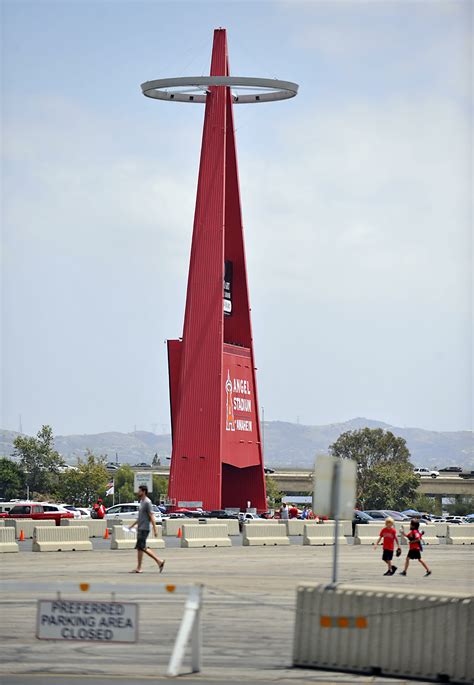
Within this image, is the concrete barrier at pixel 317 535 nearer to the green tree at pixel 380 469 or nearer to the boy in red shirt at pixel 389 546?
the boy in red shirt at pixel 389 546

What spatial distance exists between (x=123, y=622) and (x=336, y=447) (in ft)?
428

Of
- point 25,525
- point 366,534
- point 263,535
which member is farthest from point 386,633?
point 25,525

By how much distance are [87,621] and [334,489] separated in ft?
10.4

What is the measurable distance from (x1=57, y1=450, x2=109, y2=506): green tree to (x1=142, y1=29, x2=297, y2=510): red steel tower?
4794 centimetres

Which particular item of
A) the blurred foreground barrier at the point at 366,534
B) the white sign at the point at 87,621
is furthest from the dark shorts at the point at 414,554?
the white sign at the point at 87,621

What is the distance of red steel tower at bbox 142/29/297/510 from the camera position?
6594 cm

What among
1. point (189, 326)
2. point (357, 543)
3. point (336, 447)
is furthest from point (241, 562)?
point (336, 447)

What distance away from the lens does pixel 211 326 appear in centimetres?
6625

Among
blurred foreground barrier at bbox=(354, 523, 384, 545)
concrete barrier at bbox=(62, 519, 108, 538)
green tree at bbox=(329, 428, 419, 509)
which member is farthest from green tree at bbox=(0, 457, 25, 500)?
blurred foreground barrier at bbox=(354, 523, 384, 545)

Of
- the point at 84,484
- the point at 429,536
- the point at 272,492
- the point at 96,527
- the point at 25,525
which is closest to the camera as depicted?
the point at 25,525

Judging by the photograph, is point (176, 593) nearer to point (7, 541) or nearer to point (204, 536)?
point (7, 541)

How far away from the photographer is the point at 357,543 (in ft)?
129

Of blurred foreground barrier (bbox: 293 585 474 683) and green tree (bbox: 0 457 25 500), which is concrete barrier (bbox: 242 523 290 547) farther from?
green tree (bbox: 0 457 25 500)

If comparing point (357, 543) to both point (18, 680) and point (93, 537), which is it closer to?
point (93, 537)
